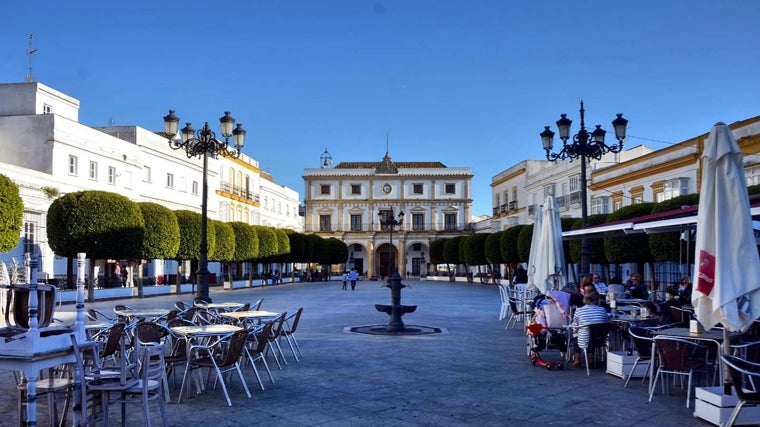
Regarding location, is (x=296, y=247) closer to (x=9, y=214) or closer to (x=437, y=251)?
(x=437, y=251)

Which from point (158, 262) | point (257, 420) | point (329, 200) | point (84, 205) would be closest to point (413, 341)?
point (257, 420)

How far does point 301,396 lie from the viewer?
23.3 ft

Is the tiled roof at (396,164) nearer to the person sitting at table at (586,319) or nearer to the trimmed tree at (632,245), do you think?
the trimmed tree at (632,245)

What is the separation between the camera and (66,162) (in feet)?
98.2

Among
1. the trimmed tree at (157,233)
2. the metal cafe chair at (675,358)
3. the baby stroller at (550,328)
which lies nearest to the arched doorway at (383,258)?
the trimmed tree at (157,233)

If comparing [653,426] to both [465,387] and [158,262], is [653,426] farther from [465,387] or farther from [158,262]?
[158,262]

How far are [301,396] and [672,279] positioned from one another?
24.8 m

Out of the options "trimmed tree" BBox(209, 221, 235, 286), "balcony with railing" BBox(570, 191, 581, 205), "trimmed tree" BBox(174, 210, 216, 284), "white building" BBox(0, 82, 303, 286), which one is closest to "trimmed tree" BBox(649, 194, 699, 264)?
"balcony with railing" BBox(570, 191, 581, 205)

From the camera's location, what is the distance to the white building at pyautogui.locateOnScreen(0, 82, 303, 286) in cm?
2734

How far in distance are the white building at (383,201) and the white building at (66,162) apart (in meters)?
27.4

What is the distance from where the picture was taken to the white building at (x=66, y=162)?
1077 inches

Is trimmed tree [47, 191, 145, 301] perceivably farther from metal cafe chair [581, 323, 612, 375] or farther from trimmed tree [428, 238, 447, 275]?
trimmed tree [428, 238, 447, 275]

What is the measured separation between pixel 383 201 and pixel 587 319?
62985 mm

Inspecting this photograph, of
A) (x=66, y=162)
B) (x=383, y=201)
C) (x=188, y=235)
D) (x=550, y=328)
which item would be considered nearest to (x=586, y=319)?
(x=550, y=328)
